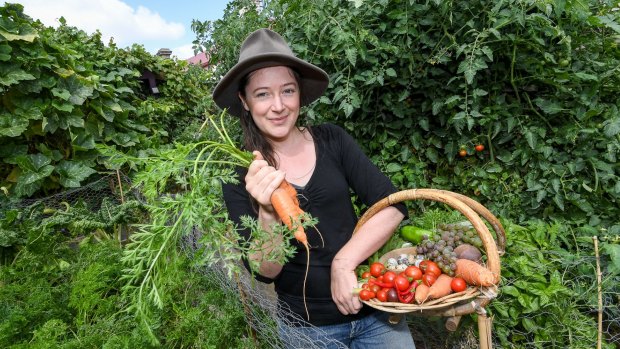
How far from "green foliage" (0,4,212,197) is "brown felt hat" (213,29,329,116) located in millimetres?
1977

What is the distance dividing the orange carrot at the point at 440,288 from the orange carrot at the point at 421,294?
0.02 m

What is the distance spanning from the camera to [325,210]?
161cm

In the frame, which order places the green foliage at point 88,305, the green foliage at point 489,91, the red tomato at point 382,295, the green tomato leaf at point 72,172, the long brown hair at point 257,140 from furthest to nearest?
1. the green tomato leaf at point 72,172
2. the green foliage at point 489,91
3. the green foliage at point 88,305
4. the long brown hair at point 257,140
5. the red tomato at point 382,295

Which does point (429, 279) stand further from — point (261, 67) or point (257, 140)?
point (261, 67)

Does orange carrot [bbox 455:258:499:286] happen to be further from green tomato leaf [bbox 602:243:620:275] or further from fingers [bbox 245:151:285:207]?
green tomato leaf [bbox 602:243:620:275]

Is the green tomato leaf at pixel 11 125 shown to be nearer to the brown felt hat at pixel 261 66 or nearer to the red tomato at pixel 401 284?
the brown felt hat at pixel 261 66

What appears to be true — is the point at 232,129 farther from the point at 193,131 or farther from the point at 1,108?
the point at 1,108

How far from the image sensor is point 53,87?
355 centimetres

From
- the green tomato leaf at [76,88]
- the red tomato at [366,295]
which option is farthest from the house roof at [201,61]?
the red tomato at [366,295]

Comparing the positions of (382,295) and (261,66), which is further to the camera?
(261,66)

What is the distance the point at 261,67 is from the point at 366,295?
106 cm

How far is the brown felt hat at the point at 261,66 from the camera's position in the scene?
4.84ft

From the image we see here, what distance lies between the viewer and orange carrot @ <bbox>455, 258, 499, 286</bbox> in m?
1.30

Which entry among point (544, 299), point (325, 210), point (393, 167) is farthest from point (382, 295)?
point (393, 167)
